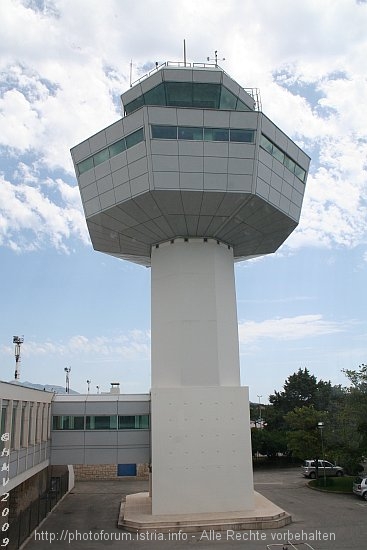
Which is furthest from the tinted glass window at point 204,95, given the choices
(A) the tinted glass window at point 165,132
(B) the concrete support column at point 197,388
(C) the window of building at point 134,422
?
(C) the window of building at point 134,422

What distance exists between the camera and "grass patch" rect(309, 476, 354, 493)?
30634mm

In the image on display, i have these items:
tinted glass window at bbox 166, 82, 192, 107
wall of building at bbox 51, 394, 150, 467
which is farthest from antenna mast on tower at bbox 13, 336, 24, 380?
tinted glass window at bbox 166, 82, 192, 107

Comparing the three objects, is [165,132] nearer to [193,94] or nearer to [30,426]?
[193,94]

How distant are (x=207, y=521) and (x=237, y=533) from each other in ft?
4.78

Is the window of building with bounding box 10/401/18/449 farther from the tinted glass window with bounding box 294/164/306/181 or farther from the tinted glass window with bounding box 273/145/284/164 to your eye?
the tinted glass window with bounding box 294/164/306/181

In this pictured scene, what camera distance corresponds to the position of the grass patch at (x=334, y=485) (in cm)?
3063

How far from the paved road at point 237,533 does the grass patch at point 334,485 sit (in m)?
1.05

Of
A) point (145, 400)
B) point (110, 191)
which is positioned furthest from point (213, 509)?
point (110, 191)

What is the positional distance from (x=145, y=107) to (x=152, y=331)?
11416 mm

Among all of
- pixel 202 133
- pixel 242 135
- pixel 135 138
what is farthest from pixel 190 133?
pixel 135 138

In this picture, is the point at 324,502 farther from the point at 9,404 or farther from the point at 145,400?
the point at 9,404

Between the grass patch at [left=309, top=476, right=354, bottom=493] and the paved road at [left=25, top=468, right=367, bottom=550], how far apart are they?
41.4 inches

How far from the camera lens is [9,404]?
17.1 m

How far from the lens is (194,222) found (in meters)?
24.9
